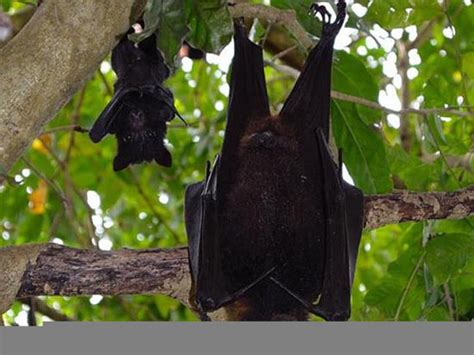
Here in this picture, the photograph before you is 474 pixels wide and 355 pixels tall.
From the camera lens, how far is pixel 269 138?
9.86 feet

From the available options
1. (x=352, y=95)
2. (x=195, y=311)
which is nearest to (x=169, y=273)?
(x=195, y=311)

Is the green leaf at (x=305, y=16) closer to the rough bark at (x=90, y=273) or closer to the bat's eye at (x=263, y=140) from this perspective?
the bat's eye at (x=263, y=140)

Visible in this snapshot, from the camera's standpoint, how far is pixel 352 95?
3.57 meters

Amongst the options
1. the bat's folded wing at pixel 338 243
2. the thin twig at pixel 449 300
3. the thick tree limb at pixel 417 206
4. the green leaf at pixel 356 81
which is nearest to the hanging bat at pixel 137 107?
the bat's folded wing at pixel 338 243

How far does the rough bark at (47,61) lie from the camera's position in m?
2.32

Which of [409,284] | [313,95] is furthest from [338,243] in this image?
[409,284]

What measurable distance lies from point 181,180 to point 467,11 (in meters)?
2.68

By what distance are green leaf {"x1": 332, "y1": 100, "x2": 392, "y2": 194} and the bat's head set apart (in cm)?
55

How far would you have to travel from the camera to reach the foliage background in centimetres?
335

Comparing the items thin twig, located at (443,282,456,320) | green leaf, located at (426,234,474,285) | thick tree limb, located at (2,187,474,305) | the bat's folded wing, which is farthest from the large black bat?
thin twig, located at (443,282,456,320)

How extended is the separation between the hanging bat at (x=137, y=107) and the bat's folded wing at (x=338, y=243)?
0.64 meters

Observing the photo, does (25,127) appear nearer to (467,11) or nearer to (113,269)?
(113,269)

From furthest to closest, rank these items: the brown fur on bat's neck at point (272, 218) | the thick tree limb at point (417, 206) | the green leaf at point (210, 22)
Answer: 1. the brown fur on bat's neck at point (272, 218)
2. the thick tree limb at point (417, 206)
3. the green leaf at point (210, 22)
